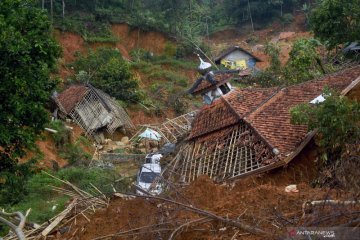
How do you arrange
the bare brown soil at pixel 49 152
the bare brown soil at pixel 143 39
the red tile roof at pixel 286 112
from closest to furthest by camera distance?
the red tile roof at pixel 286 112 < the bare brown soil at pixel 49 152 < the bare brown soil at pixel 143 39

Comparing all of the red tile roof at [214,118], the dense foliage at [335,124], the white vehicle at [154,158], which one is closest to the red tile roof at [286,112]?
the red tile roof at [214,118]

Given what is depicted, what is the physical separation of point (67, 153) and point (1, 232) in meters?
10.0

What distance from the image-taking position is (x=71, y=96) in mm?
26375

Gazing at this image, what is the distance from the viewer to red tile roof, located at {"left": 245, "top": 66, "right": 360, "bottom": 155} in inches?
480

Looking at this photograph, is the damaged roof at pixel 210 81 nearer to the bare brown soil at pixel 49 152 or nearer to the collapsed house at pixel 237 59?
the bare brown soil at pixel 49 152

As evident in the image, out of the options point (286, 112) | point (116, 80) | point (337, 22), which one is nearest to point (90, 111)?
point (116, 80)

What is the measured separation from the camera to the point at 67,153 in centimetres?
2194

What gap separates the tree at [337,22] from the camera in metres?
19.0

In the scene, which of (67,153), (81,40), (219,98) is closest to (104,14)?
(81,40)

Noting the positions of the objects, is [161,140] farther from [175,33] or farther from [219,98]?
[175,33]

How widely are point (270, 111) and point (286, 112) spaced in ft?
1.57

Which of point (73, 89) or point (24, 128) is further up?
point (24, 128)

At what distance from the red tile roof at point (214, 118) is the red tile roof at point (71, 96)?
10.8 m

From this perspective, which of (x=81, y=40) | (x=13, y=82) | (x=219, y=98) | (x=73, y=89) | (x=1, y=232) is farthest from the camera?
(x=81, y=40)
